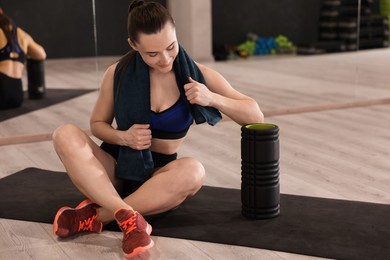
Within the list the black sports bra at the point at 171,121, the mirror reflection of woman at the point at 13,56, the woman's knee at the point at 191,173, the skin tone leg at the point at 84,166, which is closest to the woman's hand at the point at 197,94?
the black sports bra at the point at 171,121

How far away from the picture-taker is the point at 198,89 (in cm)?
240

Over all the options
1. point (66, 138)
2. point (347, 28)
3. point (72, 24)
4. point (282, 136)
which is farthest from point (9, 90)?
point (347, 28)

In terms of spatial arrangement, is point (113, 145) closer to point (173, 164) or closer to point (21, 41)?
point (173, 164)

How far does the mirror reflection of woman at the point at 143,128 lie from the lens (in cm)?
238

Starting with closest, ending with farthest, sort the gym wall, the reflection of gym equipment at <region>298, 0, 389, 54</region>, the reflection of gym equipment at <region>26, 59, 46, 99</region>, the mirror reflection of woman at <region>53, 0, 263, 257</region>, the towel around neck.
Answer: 1. the mirror reflection of woman at <region>53, 0, 263, 257</region>
2. the towel around neck
3. the gym wall
4. the reflection of gym equipment at <region>26, 59, 46, 99</region>
5. the reflection of gym equipment at <region>298, 0, 389, 54</region>

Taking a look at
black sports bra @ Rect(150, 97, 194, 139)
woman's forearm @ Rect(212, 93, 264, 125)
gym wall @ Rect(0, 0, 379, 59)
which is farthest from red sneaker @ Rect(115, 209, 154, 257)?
gym wall @ Rect(0, 0, 379, 59)

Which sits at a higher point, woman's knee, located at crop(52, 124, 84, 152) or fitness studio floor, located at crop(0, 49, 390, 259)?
woman's knee, located at crop(52, 124, 84, 152)

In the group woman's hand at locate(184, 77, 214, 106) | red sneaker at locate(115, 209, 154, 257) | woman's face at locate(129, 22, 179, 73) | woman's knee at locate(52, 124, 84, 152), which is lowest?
red sneaker at locate(115, 209, 154, 257)

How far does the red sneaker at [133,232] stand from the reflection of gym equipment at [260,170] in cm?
42

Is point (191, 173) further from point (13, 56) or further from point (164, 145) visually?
point (13, 56)

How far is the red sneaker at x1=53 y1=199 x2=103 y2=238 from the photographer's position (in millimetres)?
2441

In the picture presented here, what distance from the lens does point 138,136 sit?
2.43 meters

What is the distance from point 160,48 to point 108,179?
1.67 ft

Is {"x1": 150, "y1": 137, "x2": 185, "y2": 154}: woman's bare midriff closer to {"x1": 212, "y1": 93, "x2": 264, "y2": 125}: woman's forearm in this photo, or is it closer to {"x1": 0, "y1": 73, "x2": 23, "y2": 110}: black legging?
{"x1": 212, "y1": 93, "x2": 264, "y2": 125}: woman's forearm
